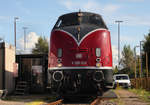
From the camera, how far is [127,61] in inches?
2532

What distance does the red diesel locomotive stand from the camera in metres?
11.7

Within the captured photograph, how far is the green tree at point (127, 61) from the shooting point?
61644 millimetres

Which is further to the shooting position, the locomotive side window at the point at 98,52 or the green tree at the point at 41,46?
the green tree at the point at 41,46

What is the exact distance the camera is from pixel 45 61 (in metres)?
18.8

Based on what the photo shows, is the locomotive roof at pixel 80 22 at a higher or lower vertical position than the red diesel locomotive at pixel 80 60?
higher

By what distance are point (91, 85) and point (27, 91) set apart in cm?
791

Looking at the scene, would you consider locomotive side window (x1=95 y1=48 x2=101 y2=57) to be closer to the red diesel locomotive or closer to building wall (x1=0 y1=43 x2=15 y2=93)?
the red diesel locomotive

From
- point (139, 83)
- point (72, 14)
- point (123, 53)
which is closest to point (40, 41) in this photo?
point (123, 53)

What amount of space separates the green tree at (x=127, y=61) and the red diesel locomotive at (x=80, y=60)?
5039 cm

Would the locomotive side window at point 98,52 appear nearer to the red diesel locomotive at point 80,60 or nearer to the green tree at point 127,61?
the red diesel locomotive at point 80,60

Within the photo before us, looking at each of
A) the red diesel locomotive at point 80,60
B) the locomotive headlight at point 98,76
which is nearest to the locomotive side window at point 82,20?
the red diesel locomotive at point 80,60

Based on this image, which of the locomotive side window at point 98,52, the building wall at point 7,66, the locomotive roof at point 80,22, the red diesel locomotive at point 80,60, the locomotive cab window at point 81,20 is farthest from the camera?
the building wall at point 7,66

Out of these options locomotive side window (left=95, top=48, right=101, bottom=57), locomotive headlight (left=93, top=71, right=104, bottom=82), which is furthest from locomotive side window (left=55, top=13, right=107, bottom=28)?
locomotive headlight (left=93, top=71, right=104, bottom=82)

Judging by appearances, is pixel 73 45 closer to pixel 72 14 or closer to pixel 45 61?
pixel 72 14
